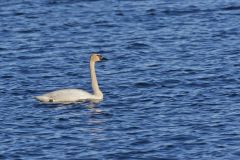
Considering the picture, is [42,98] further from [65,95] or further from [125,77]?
[125,77]

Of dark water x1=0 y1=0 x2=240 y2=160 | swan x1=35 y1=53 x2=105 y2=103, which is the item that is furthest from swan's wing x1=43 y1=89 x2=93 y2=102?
dark water x1=0 y1=0 x2=240 y2=160

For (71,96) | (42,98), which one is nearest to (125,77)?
(71,96)

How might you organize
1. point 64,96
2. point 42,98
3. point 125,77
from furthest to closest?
point 125,77
point 64,96
point 42,98

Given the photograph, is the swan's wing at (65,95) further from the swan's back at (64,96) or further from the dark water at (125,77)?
the dark water at (125,77)

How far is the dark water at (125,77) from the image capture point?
74.7 ft

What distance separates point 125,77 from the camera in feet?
98.8

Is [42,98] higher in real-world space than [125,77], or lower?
higher

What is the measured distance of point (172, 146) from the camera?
2239cm

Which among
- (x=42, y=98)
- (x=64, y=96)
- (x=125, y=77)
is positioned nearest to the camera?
(x=42, y=98)

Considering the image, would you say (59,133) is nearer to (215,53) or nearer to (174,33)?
(215,53)

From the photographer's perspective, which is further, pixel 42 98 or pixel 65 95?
pixel 65 95

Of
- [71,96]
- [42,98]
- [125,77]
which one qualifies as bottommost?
[125,77]

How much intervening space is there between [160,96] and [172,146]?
5234 mm

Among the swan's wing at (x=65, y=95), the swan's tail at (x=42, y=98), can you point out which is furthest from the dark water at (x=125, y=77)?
the swan's wing at (x=65, y=95)
